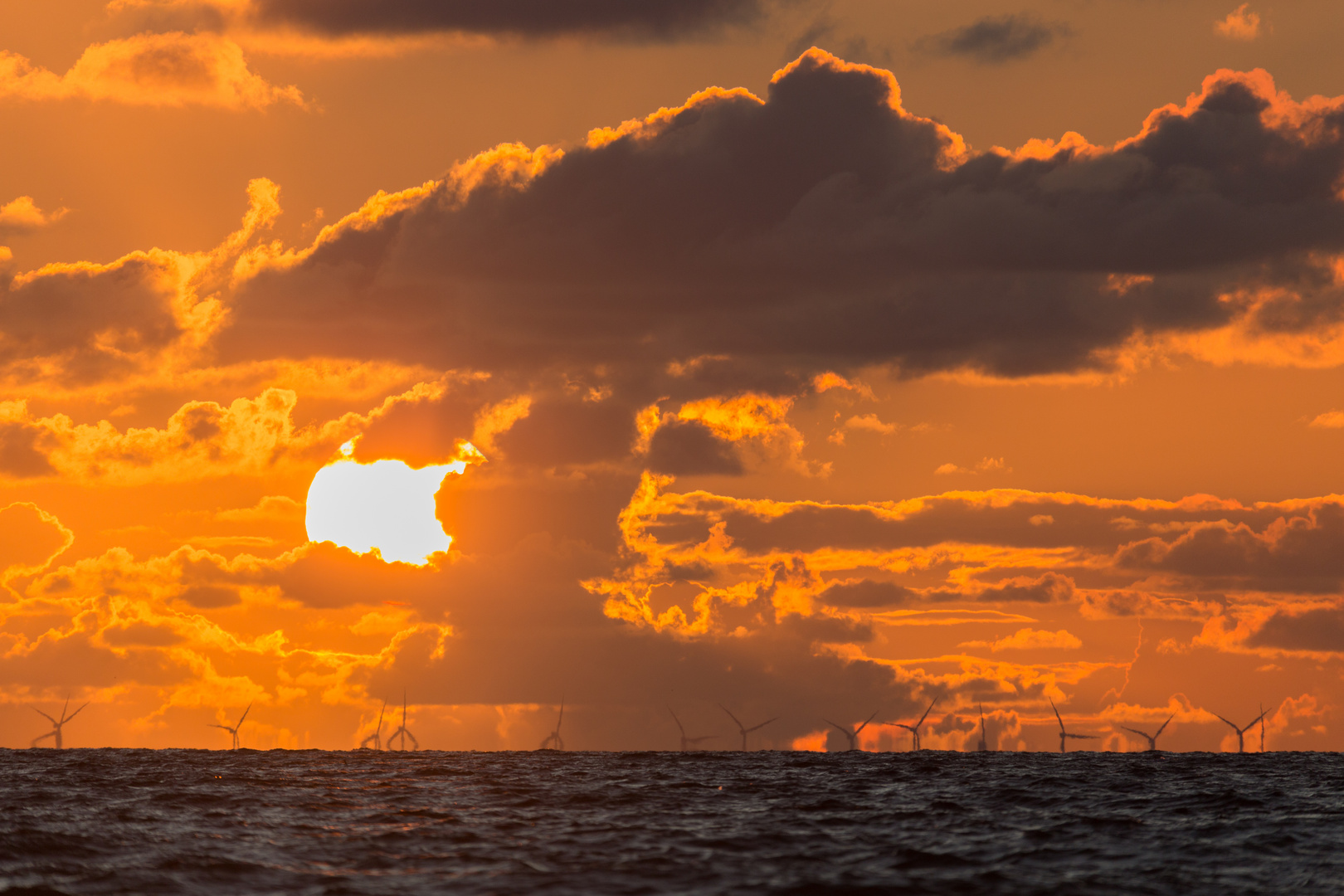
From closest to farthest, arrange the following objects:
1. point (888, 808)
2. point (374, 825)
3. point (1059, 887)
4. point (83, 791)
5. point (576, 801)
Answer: point (1059, 887), point (374, 825), point (888, 808), point (576, 801), point (83, 791)

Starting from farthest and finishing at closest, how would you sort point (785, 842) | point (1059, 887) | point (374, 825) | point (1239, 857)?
point (374, 825) → point (785, 842) → point (1239, 857) → point (1059, 887)

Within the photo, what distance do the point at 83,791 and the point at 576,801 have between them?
210 ft

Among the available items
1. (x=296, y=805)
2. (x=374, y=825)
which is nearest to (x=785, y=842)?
(x=374, y=825)

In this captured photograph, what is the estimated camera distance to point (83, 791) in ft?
557

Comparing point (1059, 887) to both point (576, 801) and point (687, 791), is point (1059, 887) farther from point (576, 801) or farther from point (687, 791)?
point (687, 791)

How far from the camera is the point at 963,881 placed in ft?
260

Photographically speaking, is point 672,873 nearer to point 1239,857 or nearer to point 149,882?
point 149,882

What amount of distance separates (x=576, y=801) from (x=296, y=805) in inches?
1090

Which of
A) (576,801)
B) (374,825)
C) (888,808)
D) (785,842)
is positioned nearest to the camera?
(785,842)

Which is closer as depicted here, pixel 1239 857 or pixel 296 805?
pixel 1239 857

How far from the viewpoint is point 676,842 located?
98.7m

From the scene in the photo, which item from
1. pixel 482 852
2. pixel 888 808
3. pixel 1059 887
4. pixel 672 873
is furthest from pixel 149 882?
pixel 888 808

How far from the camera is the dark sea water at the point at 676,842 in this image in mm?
78000

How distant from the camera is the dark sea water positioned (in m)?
78.0
